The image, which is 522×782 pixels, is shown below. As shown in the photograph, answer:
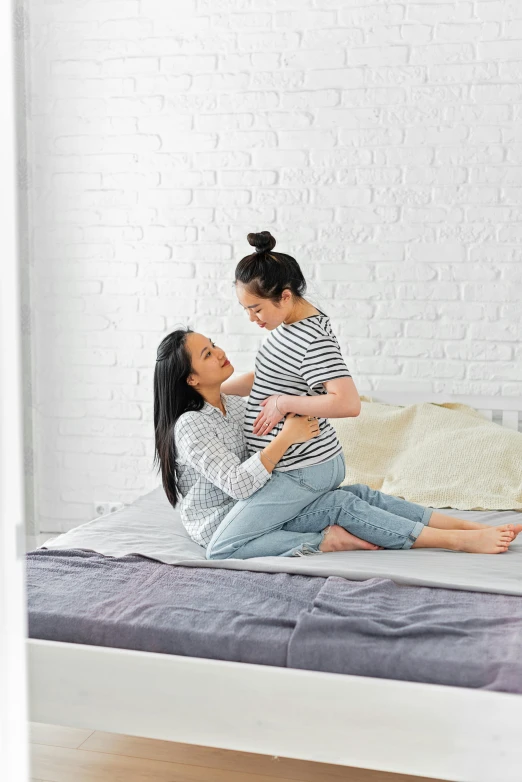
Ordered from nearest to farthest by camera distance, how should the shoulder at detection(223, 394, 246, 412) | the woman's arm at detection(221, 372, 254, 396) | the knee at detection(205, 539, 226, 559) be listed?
the knee at detection(205, 539, 226, 559), the shoulder at detection(223, 394, 246, 412), the woman's arm at detection(221, 372, 254, 396)

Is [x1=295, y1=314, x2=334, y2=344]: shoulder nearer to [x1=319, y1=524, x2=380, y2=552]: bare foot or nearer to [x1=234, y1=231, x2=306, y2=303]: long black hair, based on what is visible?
[x1=234, y1=231, x2=306, y2=303]: long black hair

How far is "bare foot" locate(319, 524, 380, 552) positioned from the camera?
6.48 feet

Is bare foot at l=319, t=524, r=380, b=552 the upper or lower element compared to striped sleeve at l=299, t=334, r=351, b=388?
lower

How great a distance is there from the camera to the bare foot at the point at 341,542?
77.7 inches

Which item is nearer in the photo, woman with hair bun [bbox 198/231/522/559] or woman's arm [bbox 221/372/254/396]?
woman with hair bun [bbox 198/231/522/559]

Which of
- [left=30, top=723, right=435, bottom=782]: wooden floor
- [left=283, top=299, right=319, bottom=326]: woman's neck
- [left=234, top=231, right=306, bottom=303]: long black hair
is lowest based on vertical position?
[left=30, top=723, right=435, bottom=782]: wooden floor

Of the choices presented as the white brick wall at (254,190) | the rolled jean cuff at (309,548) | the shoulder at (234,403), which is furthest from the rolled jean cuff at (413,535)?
the white brick wall at (254,190)

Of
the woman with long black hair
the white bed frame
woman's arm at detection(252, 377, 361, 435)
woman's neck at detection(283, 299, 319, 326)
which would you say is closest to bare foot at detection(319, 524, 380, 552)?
the woman with long black hair

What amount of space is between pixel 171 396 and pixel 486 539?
0.82 meters

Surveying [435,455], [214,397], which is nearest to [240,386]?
[214,397]

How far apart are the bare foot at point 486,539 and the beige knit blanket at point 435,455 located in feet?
1.20

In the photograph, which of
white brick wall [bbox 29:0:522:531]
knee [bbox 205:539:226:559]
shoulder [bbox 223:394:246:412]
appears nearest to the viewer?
knee [bbox 205:539:226:559]

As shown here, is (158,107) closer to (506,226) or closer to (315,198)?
(315,198)

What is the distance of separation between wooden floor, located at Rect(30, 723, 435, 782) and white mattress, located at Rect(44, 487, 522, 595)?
15.0 inches
